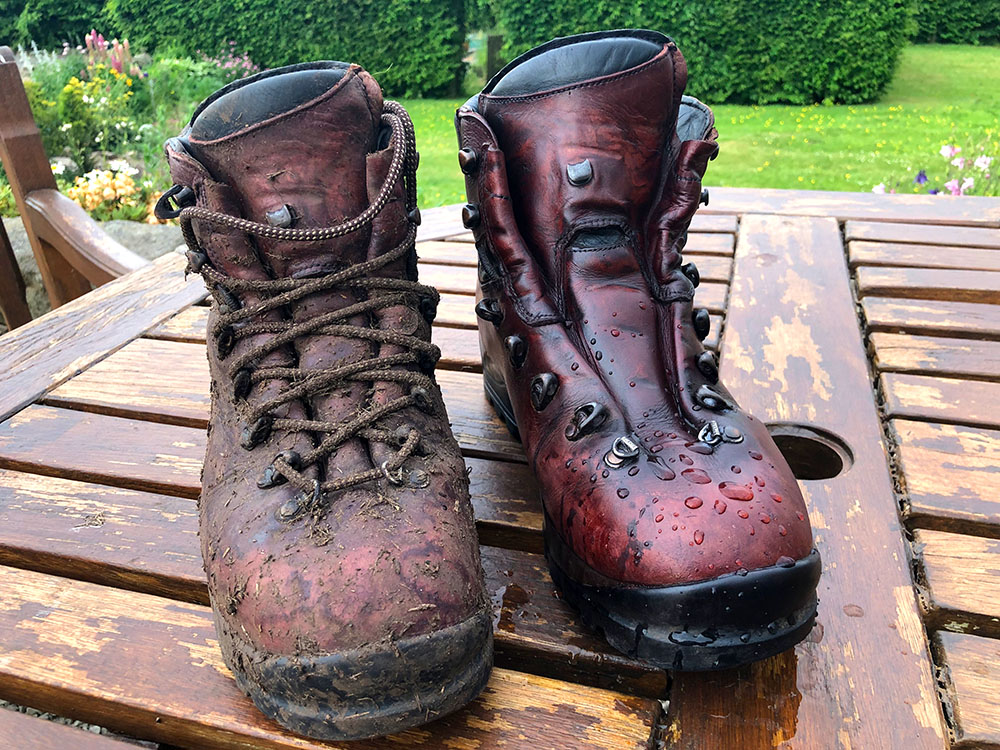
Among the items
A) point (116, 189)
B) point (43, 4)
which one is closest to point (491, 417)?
point (116, 189)

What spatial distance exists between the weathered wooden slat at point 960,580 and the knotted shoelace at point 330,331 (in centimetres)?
59

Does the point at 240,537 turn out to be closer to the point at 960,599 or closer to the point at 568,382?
the point at 568,382

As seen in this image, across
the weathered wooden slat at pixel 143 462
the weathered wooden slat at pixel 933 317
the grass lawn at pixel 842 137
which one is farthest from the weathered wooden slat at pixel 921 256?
the grass lawn at pixel 842 137

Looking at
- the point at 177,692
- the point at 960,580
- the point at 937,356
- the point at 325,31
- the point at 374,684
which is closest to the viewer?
the point at 374,684

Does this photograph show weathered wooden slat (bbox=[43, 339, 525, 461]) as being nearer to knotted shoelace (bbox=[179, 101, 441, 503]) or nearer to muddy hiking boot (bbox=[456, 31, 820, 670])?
muddy hiking boot (bbox=[456, 31, 820, 670])

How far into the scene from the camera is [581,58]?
973 millimetres

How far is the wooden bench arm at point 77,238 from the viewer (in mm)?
2123

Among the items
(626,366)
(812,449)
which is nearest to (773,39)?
(812,449)

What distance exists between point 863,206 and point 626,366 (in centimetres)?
161

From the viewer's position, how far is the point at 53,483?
3.66ft

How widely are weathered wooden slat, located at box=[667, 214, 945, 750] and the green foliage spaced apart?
10.9 meters

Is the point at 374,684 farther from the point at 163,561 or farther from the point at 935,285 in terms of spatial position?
the point at 935,285

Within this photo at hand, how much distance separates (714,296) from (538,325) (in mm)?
794

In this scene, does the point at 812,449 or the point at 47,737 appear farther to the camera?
the point at 812,449
